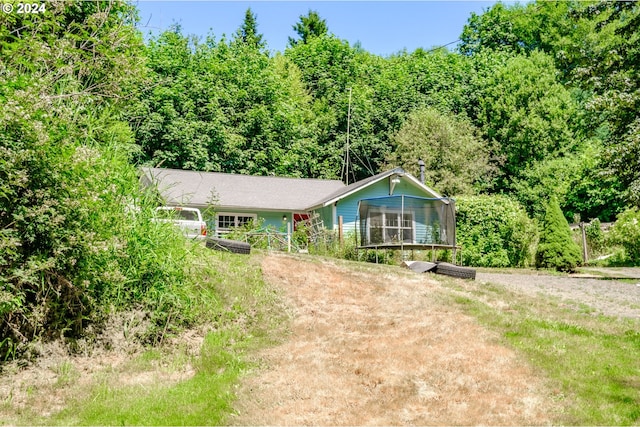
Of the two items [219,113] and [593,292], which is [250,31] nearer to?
[219,113]

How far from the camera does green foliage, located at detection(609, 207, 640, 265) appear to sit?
23.1m

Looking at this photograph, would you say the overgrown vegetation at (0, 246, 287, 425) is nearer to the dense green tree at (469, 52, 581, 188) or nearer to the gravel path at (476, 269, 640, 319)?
the gravel path at (476, 269, 640, 319)

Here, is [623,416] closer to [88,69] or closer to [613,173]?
[88,69]

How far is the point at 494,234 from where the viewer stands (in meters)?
23.8

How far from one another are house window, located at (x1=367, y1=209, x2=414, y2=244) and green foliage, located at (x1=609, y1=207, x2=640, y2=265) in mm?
9856

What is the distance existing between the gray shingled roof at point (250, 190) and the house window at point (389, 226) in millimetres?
8836

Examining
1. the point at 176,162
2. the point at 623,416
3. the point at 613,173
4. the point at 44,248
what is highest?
the point at 176,162

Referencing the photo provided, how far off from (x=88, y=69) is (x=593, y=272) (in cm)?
1814

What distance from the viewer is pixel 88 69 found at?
7.75m

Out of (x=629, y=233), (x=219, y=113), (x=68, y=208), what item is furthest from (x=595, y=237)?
(x=68, y=208)

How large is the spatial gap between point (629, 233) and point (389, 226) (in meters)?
10.6

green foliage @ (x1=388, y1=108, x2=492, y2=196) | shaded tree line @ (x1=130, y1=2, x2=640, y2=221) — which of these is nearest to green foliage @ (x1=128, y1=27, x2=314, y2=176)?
shaded tree line @ (x1=130, y1=2, x2=640, y2=221)

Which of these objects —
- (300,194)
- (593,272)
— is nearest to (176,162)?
(300,194)

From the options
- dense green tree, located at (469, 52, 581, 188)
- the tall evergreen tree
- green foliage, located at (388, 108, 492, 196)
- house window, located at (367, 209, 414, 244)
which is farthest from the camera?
the tall evergreen tree
